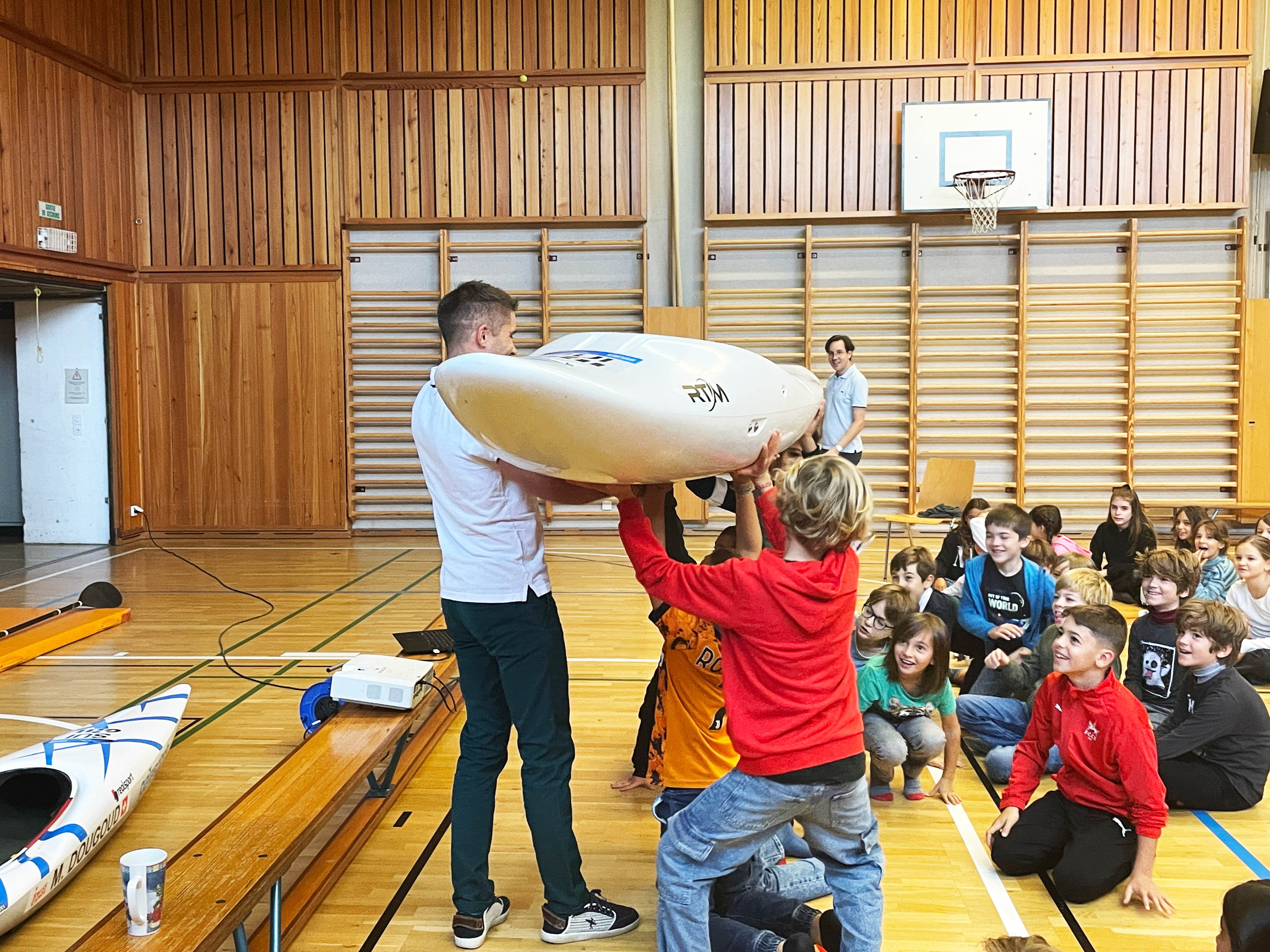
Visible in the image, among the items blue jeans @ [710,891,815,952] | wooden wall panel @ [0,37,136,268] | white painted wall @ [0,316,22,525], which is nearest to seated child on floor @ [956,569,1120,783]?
blue jeans @ [710,891,815,952]

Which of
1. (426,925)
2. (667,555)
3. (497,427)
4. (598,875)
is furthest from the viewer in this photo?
(598,875)

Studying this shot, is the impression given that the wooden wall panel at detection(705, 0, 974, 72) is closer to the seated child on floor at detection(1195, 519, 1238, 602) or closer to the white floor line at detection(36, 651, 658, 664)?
the seated child on floor at detection(1195, 519, 1238, 602)

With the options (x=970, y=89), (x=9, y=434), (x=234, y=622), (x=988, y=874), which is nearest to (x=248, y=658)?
(x=234, y=622)

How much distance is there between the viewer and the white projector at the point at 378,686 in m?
3.51

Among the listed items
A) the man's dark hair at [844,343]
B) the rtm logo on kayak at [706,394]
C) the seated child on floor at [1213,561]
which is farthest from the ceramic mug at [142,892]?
the man's dark hair at [844,343]

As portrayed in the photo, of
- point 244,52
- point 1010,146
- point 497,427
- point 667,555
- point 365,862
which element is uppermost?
point 244,52

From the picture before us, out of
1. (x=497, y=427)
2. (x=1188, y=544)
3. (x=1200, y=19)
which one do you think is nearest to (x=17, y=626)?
(x=497, y=427)

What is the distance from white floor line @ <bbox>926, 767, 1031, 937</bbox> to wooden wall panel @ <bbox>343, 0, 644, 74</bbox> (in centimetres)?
784

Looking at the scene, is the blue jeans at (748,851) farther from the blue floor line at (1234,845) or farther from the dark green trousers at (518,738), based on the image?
the blue floor line at (1234,845)

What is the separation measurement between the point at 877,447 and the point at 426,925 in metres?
7.58

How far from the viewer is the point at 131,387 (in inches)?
390

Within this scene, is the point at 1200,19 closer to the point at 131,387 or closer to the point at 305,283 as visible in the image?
the point at 305,283

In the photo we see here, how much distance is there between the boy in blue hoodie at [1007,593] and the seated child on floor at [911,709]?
0.84 metres

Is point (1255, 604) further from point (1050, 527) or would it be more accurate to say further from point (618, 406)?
point (618, 406)
